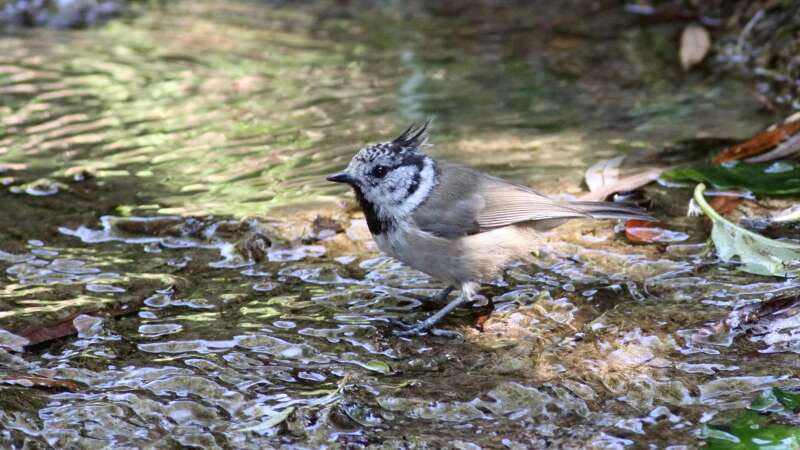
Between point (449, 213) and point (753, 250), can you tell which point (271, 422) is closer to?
point (449, 213)

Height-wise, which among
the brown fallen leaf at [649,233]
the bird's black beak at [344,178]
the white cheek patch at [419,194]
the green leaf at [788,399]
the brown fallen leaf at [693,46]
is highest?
the brown fallen leaf at [693,46]

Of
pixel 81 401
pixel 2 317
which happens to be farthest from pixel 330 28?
pixel 81 401

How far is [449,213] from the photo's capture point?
4430mm

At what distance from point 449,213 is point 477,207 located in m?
0.15

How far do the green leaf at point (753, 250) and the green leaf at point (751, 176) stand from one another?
59 cm

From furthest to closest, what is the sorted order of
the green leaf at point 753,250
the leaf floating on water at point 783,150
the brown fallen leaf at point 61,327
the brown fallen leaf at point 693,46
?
the brown fallen leaf at point 693,46
the leaf floating on water at point 783,150
the green leaf at point 753,250
the brown fallen leaf at point 61,327

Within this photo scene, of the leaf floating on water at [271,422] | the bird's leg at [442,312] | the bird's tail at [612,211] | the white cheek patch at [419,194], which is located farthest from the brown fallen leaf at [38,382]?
the bird's tail at [612,211]

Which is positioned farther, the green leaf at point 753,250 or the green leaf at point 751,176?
the green leaf at point 751,176

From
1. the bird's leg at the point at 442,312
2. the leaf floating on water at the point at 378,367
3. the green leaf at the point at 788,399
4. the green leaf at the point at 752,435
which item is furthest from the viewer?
the bird's leg at the point at 442,312

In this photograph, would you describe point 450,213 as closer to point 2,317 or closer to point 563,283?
point 563,283

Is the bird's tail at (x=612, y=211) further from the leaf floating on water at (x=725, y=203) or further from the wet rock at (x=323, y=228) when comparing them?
the wet rock at (x=323, y=228)

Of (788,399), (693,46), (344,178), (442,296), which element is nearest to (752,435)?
(788,399)

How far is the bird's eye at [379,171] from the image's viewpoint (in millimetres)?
4508

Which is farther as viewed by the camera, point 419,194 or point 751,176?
point 751,176
